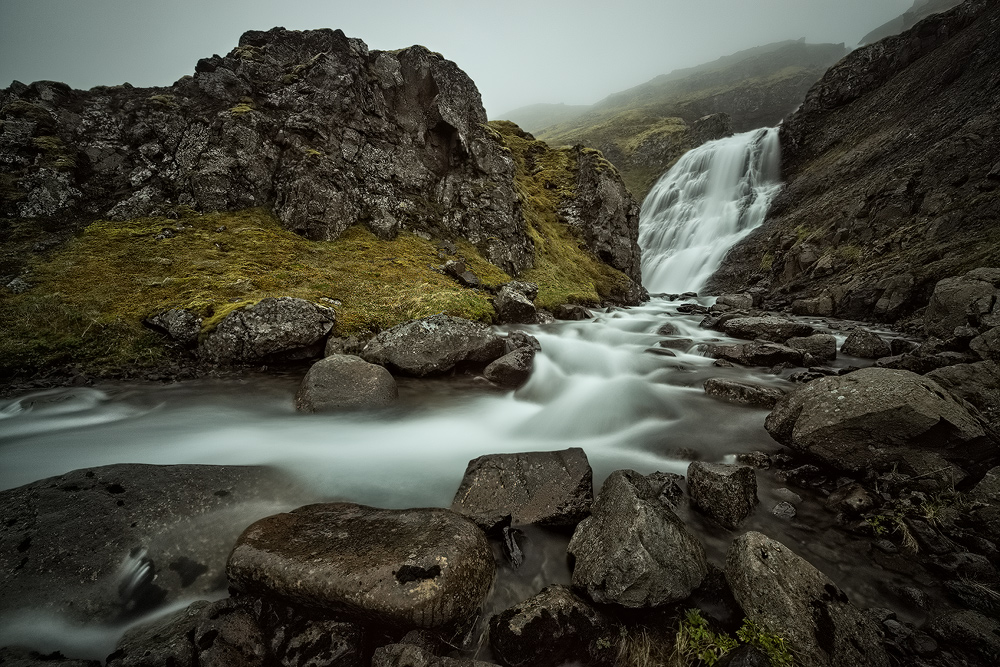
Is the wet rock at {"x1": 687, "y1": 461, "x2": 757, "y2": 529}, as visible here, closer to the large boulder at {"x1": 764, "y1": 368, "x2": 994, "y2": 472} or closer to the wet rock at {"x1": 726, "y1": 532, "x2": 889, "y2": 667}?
the wet rock at {"x1": 726, "y1": 532, "x2": 889, "y2": 667}

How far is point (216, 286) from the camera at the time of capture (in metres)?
10.1

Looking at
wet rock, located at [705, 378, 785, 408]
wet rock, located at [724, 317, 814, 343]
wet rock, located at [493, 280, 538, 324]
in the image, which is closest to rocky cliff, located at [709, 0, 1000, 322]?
wet rock, located at [724, 317, 814, 343]

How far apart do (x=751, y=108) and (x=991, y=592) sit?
120132mm

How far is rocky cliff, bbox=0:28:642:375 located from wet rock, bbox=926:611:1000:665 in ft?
34.0

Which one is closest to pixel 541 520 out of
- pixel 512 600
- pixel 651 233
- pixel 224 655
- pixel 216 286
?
pixel 512 600

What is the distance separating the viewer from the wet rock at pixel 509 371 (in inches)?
359

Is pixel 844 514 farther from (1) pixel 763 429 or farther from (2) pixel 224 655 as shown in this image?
(2) pixel 224 655

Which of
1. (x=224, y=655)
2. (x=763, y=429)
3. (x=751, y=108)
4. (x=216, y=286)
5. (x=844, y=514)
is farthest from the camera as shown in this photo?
(x=751, y=108)

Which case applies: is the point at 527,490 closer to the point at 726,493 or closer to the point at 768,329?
the point at 726,493

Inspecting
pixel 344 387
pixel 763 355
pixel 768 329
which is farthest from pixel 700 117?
pixel 344 387

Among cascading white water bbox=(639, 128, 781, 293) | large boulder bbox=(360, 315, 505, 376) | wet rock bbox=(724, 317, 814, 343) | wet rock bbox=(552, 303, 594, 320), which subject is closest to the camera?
large boulder bbox=(360, 315, 505, 376)

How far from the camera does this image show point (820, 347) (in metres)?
10.4

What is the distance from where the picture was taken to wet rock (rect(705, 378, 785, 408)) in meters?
7.17

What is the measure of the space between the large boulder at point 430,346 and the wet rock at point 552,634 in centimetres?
637
